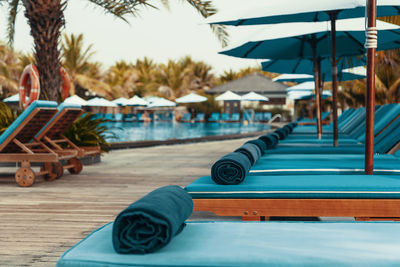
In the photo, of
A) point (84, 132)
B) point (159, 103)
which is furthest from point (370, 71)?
point (159, 103)

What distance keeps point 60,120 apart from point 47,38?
2.83 meters

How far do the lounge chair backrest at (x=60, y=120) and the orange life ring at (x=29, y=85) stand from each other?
886mm

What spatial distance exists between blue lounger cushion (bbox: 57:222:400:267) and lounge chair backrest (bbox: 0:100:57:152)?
3750mm

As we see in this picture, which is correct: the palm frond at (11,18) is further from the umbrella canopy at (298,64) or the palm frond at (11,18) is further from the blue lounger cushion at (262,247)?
the blue lounger cushion at (262,247)

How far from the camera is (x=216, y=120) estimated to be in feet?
118

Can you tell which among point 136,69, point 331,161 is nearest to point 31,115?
point 331,161

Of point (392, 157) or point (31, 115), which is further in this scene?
point (31, 115)

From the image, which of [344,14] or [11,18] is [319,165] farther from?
[11,18]

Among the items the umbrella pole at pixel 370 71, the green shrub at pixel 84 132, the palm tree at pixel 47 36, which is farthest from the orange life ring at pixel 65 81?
the umbrella pole at pixel 370 71

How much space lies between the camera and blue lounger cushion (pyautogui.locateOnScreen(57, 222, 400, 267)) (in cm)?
179

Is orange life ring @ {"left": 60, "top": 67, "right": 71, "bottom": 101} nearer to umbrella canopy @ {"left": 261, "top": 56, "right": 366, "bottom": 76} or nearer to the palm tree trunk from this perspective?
the palm tree trunk

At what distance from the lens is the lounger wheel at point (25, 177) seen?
5785 mm

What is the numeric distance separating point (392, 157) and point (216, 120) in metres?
31.1

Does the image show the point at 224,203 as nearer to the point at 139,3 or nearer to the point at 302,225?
the point at 302,225
